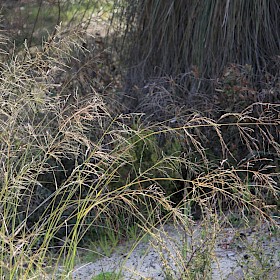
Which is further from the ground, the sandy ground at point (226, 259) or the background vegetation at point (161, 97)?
the background vegetation at point (161, 97)

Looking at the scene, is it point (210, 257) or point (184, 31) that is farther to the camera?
point (184, 31)

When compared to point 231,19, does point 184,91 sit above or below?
below

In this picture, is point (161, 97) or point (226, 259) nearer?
point (226, 259)

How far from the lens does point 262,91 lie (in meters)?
5.19

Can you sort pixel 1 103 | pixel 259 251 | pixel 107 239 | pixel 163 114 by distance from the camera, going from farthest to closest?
pixel 163 114
pixel 107 239
pixel 259 251
pixel 1 103

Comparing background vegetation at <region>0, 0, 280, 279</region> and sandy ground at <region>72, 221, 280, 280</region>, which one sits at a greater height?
background vegetation at <region>0, 0, 280, 279</region>

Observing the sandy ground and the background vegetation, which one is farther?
the background vegetation

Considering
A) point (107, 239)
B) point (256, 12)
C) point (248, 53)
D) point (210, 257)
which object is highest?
point (256, 12)

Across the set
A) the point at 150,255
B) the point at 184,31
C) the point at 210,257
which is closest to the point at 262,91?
the point at 184,31

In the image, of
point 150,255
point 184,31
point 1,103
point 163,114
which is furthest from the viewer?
point 184,31

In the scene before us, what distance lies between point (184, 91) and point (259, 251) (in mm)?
2332

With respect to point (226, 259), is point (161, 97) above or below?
above

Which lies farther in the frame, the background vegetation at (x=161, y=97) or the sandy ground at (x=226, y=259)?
the background vegetation at (x=161, y=97)

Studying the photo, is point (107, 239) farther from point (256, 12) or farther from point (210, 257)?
point (256, 12)
